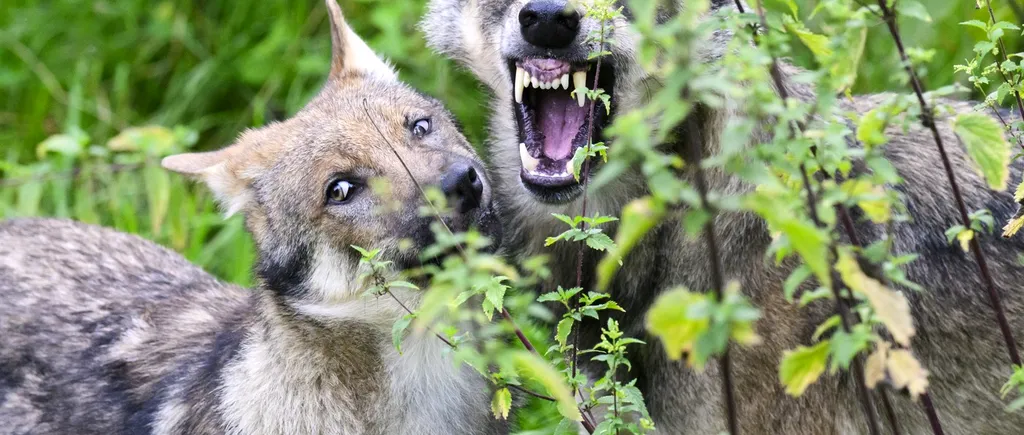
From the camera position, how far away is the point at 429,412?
11.6ft

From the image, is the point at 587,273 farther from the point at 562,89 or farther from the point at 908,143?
the point at 908,143

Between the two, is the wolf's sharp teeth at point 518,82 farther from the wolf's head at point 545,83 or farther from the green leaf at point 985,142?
the green leaf at point 985,142

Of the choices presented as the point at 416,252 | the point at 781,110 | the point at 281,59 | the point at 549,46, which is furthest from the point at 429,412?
the point at 281,59

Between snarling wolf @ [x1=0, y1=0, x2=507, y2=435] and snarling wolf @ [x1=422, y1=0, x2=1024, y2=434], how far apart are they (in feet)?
1.12

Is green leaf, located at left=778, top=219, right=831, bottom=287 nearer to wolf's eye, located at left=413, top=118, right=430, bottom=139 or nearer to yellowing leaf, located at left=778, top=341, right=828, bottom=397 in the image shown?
yellowing leaf, located at left=778, top=341, right=828, bottom=397

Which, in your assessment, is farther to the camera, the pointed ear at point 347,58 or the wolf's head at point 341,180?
the pointed ear at point 347,58

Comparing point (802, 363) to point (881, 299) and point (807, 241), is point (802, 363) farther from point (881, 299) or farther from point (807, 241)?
point (807, 241)

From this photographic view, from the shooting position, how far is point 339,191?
11.4 feet

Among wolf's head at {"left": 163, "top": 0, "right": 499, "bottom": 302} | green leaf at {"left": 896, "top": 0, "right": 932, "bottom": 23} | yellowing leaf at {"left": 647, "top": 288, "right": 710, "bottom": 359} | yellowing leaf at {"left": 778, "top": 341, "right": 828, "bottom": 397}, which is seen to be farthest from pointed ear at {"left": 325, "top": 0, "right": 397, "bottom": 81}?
yellowing leaf at {"left": 647, "top": 288, "right": 710, "bottom": 359}

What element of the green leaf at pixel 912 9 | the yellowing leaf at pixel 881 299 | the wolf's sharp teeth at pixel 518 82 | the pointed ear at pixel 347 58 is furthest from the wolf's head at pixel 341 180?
the yellowing leaf at pixel 881 299

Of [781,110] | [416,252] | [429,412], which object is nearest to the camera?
[781,110]

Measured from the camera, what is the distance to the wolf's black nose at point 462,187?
10.8 feet

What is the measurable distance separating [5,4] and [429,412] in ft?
16.3

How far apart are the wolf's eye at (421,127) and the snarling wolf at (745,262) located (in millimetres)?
310
